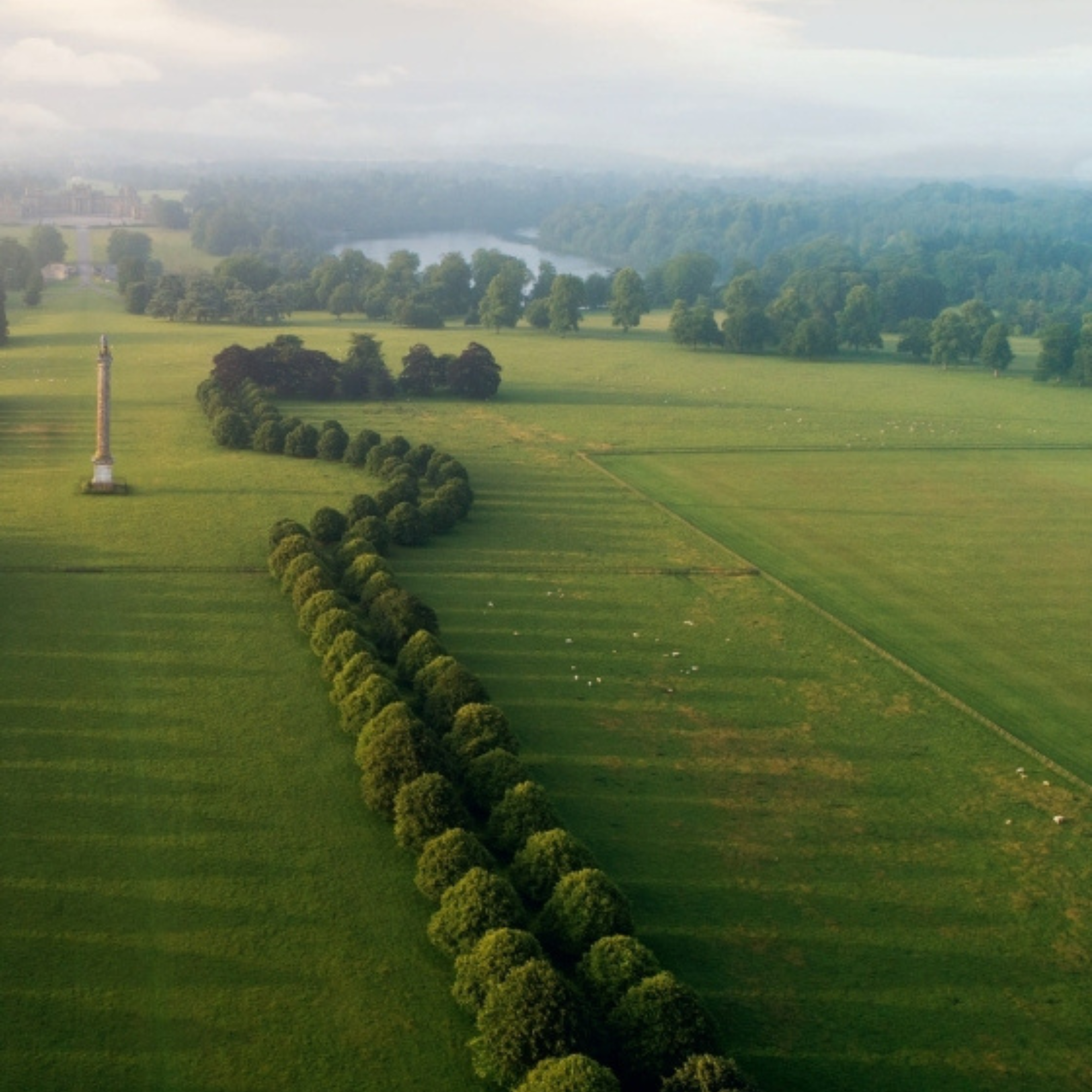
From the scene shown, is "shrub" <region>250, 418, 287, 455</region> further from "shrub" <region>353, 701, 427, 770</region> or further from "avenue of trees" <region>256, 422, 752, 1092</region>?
"shrub" <region>353, 701, 427, 770</region>

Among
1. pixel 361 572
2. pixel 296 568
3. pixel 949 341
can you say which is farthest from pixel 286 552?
pixel 949 341

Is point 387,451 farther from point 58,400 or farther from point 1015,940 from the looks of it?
point 1015,940

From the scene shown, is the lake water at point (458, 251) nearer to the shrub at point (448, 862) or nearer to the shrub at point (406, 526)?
the shrub at point (406, 526)

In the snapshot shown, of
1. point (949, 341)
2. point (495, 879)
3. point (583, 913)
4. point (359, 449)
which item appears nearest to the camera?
point (583, 913)

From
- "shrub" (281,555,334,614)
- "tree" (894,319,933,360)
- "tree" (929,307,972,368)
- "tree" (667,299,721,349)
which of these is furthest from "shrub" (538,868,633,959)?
"tree" (894,319,933,360)

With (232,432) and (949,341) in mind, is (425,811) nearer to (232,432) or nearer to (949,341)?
(232,432)

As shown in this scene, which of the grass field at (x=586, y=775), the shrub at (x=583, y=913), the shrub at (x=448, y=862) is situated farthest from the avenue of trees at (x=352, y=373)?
the shrub at (x=583, y=913)

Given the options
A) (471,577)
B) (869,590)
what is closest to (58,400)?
(471,577)
